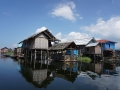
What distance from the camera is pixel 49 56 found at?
117 feet

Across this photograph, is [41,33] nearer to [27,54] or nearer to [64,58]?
[64,58]

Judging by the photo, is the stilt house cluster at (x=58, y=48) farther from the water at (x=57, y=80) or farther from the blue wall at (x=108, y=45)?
the water at (x=57, y=80)

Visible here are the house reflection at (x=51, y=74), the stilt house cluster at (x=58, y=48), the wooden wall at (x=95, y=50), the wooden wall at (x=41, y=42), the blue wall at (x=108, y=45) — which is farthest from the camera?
the blue wall at (x=108, y=45)

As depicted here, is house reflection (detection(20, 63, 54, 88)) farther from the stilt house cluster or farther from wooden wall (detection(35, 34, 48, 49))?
wooden wall (detection(35, 34, 48, 49))

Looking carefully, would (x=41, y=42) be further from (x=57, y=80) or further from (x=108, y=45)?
(x=108, y=45)

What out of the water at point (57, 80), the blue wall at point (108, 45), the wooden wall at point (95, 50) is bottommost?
the water at point (57, 80)

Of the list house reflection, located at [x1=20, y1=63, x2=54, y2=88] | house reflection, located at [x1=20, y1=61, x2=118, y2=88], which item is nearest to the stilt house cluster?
house reflection, located at [x1=20, y1=61, x2=118, y2=88]

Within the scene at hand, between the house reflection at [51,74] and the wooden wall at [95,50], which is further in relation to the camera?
the wooden wall at [95,50]

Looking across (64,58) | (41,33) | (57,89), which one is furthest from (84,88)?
(41,33)

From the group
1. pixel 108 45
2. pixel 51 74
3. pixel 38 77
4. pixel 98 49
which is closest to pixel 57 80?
pixel 38 77

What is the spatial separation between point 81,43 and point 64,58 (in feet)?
41.3

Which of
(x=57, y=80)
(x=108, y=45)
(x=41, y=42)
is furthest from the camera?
(x=108, y=45)

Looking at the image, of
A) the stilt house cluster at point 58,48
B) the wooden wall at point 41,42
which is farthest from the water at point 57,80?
the wooden wall at point 41,42

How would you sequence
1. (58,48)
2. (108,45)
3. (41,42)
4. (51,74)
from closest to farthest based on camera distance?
1. (51,74)
2. (58,48)
3. (41,42)
4. (108,45)
